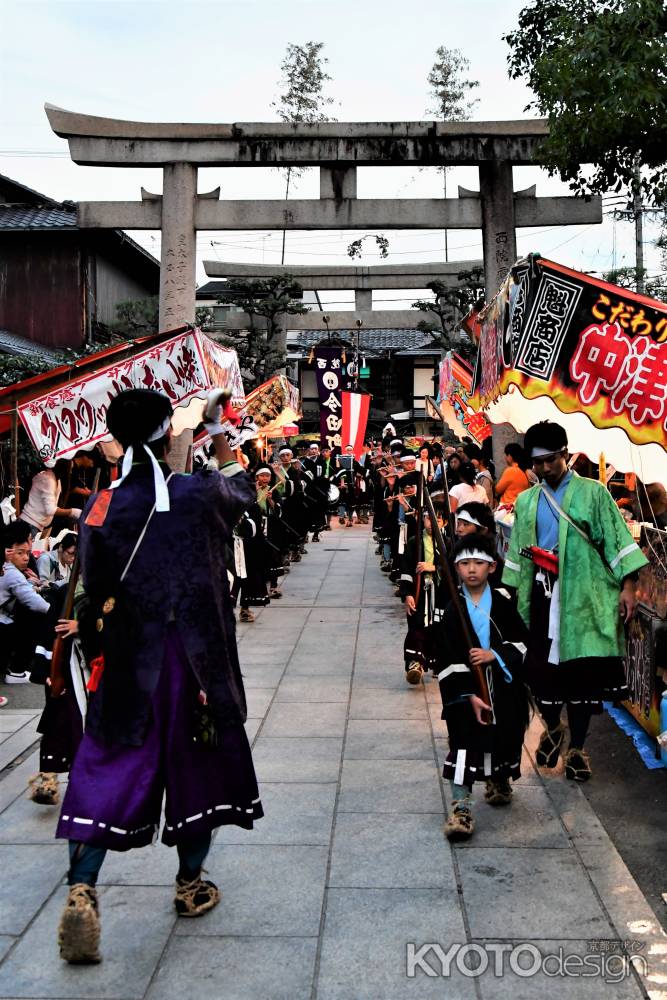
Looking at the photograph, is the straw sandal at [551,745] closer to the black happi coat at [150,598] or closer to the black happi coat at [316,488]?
the black happi coat at [150,598]

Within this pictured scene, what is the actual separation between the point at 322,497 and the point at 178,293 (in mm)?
6587

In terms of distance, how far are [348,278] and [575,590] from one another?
21.8m

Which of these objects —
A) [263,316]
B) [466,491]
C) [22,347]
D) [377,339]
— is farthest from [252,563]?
[377,339]

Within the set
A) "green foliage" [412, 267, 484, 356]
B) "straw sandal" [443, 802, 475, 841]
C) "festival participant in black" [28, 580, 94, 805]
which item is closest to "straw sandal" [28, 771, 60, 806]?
"festival participant in black" [28, 580, 94, 805]

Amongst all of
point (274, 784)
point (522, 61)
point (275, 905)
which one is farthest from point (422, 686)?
point (522, 61)

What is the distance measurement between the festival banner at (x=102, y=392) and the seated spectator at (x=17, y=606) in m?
0.68

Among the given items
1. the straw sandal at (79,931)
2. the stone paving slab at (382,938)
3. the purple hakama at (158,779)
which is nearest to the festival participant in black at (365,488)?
the stone paving slab at (382,938)

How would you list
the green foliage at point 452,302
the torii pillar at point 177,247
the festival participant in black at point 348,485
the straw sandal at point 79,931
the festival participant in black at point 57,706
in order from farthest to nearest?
the green foliage at point 452,302 < the festival participant in black at point 348,485 < the torii pillar at point 177,247 < the festival participant in black at point 57,706 < the straw sandal at point 79,931

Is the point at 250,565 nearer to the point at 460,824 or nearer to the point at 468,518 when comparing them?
the point at 468,518

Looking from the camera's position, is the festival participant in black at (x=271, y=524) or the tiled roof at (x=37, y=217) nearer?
the festival participant in black at (x=271, y=524)

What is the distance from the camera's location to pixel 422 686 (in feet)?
24.7

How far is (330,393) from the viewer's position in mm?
20984

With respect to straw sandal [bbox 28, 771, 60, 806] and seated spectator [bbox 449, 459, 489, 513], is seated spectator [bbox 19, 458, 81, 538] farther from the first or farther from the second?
straw sandal [bbox 28, 771, 60, 806]

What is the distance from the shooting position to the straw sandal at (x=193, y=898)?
12.0ft
